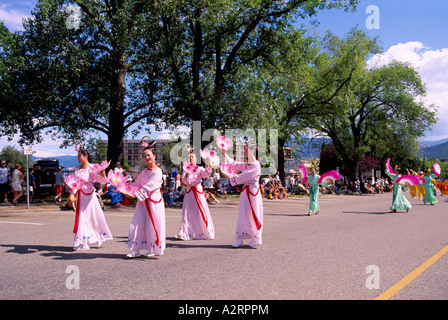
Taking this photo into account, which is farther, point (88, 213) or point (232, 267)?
point (88, 213)

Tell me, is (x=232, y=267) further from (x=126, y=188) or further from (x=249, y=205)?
(x=126, y=188)

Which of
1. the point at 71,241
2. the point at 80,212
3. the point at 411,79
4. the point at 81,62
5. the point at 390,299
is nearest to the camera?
the point at 390,299

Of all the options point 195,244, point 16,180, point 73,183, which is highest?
point 73,183

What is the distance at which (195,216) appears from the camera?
Result: 8.98 metres

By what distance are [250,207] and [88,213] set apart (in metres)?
3.29

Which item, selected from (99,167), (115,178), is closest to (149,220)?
(115,178)

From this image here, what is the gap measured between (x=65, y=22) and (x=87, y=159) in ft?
44.3

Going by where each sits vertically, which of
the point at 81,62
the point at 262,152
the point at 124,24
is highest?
the point at 124,24

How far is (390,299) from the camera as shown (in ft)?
14.5

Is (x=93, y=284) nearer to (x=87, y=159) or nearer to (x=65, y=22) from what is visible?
(x=87, y=159)

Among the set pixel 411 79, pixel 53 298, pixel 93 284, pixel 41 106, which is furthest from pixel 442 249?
pixel 411 79

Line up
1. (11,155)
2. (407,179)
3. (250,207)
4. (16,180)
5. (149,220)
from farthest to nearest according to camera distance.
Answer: (11,155) → (16,180) → (407,179) → (250,207) → (149,220)

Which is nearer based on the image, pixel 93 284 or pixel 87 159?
pixel 93 284

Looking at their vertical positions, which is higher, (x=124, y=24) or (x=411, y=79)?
(x=411, y=79)
